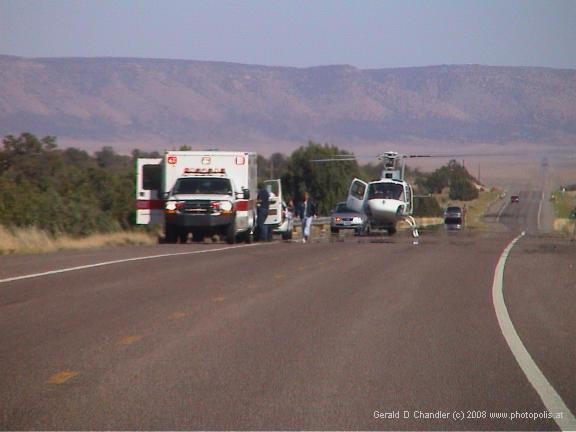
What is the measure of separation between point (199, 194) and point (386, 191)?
64.5 ft

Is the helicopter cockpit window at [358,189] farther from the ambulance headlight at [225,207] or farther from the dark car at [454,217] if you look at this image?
the dark car at [454,217]

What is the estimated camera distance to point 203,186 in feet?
113

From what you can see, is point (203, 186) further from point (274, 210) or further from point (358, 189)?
point (358, 189)

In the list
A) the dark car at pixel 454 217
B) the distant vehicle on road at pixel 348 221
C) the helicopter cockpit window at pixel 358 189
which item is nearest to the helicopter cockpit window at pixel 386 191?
the helicopter cockpit window at pixel 358 189

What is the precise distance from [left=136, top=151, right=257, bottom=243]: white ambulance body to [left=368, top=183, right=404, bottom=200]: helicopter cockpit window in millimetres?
15483

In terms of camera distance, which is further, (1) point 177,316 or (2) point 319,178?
(2) point 319,178

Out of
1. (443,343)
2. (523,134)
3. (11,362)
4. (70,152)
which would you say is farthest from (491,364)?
(523,134)

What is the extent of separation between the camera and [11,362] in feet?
35.4

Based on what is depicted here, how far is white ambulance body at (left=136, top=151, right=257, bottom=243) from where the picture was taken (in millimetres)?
33469

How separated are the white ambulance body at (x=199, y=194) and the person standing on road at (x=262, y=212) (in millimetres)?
879

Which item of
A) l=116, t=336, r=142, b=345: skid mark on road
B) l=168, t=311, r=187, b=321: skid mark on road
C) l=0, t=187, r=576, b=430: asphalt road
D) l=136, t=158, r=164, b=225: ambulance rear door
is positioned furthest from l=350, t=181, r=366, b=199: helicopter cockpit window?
l=116, t=336, r=142, b=345: skid mark on road

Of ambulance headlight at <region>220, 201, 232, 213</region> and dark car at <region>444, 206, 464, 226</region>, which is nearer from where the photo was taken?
ambulance headlight at <region>220, 201, 232, 213</region>

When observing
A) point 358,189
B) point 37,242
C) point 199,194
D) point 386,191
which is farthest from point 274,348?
point 358,189

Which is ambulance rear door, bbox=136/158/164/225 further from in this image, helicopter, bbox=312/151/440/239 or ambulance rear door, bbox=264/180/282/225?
helicopter, bbox=312/151/440/239
